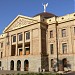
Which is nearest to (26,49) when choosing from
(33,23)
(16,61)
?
(16,61)

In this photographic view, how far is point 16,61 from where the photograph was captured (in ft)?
180

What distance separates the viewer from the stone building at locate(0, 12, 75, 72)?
46.8 m

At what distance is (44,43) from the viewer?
50.4 meters

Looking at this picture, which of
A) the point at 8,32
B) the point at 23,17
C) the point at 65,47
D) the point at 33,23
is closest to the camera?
the point at 65,47

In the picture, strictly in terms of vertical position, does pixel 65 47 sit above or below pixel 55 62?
above

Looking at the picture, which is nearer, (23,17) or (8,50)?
(23,17)

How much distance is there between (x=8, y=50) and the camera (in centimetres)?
6016

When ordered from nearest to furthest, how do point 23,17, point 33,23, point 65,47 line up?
point 65,47
point 33,23
point 23,17

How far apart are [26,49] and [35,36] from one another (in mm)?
6217

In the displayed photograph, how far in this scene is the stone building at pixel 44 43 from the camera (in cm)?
4684

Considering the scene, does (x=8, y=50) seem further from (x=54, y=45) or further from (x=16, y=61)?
(x=54, y=45)

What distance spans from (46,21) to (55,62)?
10497mm

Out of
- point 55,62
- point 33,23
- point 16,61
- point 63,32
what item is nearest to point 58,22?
point 63,32

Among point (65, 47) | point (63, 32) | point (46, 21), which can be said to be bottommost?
point (65, 47)
